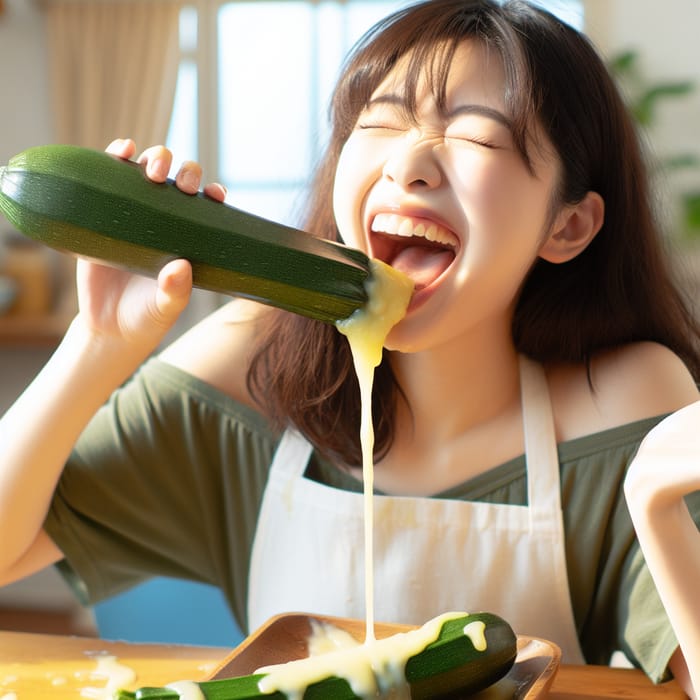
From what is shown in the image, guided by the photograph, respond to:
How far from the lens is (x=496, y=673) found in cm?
101

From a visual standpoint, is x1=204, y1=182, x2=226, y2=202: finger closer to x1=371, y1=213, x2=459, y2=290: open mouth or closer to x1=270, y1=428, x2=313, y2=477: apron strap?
x1=371, y1=213, x2=459, y2=290: open mouth

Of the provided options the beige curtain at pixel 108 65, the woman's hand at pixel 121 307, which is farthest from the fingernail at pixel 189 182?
the beige curtain at pixel 108 65

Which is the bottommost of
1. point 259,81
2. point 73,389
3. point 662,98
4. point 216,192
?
point 73,389

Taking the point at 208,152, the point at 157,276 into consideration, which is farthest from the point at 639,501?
→ the point at 208,152

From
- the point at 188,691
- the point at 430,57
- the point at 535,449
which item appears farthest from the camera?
the point at 535,449

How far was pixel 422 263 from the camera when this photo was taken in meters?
1.31

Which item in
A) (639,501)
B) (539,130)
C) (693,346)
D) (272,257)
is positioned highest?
(539,130)

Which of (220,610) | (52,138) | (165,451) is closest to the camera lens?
(165,451)

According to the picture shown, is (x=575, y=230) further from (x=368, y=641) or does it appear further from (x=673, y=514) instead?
(x=368, y=641)

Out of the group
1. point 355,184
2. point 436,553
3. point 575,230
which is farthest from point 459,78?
point 436,553

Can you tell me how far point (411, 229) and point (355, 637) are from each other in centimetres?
48

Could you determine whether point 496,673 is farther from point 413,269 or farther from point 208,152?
point 208,152

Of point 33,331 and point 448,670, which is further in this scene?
point 33,331

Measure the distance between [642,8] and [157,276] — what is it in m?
3.86
